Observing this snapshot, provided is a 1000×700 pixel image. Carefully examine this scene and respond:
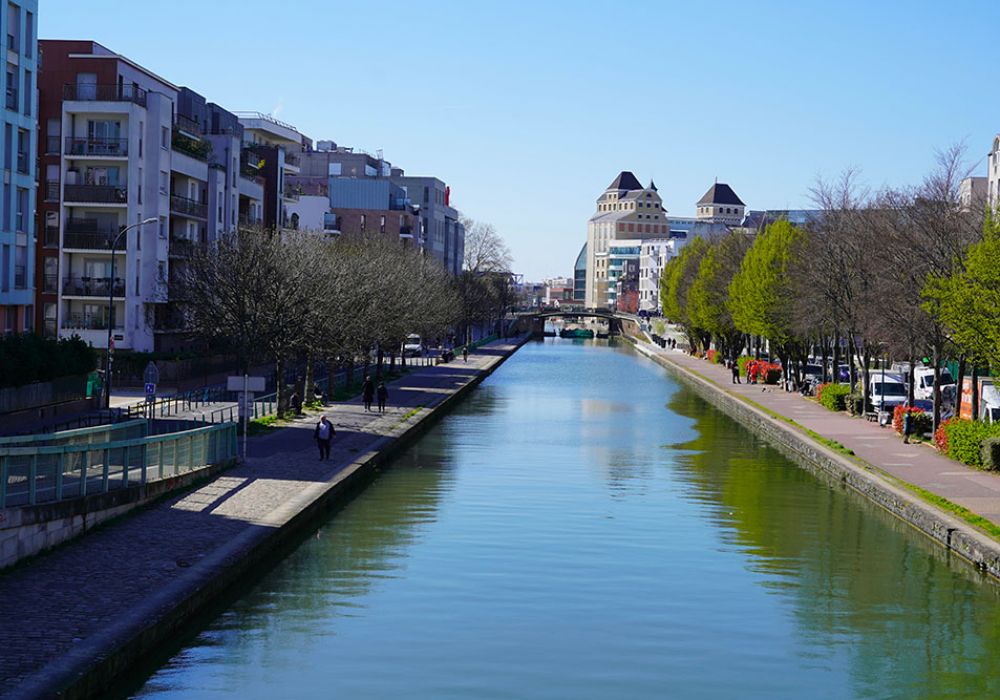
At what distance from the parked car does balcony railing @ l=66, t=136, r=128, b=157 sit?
46.3 meters

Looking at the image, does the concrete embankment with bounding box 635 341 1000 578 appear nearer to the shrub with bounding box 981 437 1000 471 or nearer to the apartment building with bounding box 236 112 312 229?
the shrub with bounding box 981 437 1000 471

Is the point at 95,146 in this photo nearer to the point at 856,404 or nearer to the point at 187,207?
the point at 187,207

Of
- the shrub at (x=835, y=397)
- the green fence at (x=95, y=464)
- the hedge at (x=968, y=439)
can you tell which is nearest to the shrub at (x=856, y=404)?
the shrub at (x=835, y=397)

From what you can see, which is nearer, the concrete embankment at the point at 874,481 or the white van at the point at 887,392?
the concrete embankment at the point at 874,481

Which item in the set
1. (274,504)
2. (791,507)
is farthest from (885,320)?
(274,504)

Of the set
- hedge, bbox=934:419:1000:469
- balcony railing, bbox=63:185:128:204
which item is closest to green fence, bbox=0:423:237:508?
hedge, bbox=934:419:1000:469

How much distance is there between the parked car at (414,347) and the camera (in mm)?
118250

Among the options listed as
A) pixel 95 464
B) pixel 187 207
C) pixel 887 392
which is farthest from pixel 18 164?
pixel 887 392

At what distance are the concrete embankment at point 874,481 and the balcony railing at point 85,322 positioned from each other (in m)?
32.1

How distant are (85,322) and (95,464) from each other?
4723cm

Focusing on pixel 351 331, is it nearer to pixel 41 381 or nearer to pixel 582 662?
pixel 41 381

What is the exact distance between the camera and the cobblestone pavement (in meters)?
18.2

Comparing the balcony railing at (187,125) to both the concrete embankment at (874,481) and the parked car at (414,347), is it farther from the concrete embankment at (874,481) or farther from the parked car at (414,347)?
the parked car at (414,347)

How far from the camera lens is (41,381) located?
4900 centimetres
